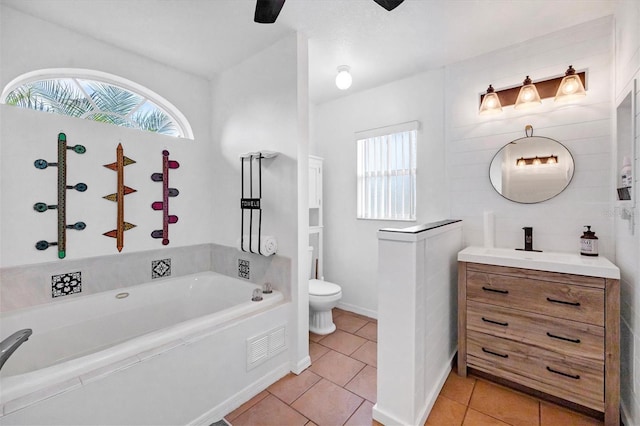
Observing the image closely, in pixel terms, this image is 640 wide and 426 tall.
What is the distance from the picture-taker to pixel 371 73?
2803 millimetres

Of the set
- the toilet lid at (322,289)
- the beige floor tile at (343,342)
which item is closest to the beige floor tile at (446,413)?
the beige floor tile at (343,342)

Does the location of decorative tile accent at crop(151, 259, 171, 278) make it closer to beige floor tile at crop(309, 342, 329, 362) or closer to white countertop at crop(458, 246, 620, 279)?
beige floor tile at crop(309, 342, 329, 362)

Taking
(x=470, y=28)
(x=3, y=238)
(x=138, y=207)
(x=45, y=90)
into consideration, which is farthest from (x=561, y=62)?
(x=3, y=238)

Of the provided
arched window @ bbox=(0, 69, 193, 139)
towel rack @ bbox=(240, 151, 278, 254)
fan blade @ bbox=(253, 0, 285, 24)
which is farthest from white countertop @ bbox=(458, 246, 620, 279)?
arched window @ bbox=(0, 69, 193, 139)

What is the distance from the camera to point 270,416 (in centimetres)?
173

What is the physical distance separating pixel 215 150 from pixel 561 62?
10.1 feet

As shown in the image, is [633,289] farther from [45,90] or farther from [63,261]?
[45,90]

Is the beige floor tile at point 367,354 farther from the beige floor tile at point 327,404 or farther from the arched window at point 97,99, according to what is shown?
the arched window at point 97,99

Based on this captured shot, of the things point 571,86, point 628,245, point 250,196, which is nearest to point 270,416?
point 250,196

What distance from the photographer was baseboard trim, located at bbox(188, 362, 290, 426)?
5.46ft

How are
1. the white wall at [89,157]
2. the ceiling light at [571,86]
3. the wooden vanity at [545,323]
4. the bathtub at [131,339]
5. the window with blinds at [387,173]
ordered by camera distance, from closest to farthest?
the bathtub at [131,339]
the wooden vanity at [545,323]
the white wall at [89,157]
the ceiling light at [571,86]
the window with blinds at [387,173]

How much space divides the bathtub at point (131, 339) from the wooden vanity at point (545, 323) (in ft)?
4.77

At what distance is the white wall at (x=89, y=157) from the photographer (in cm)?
188

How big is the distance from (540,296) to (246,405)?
205cm
